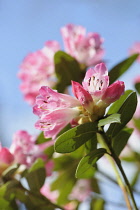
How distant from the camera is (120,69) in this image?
3.79 ft

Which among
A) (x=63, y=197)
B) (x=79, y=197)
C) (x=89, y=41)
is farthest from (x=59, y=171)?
(x=89, y=41)

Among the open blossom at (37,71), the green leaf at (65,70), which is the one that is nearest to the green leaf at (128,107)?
the green leaf at (65,70)

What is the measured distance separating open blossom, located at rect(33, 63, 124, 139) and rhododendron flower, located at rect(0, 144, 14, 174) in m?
0.25

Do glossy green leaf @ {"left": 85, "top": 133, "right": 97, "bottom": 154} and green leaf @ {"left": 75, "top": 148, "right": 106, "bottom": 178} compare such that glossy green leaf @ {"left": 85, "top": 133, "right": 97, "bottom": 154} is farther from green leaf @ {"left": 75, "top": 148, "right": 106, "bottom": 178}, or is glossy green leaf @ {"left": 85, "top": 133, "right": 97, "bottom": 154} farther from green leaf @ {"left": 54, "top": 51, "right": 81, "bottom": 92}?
green leaf @ {"left": 54, "top": 51, "right": 81, "bottom": 92}

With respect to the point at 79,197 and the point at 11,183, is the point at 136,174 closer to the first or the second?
the point at 79,197

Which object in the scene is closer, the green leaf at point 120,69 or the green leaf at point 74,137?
the green leaf at point 74,137

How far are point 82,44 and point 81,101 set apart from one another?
26.1 inches

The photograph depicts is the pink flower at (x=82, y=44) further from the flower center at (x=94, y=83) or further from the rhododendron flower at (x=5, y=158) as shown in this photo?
the flower center at (x=94, y=83)

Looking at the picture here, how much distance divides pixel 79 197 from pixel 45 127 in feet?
2.43

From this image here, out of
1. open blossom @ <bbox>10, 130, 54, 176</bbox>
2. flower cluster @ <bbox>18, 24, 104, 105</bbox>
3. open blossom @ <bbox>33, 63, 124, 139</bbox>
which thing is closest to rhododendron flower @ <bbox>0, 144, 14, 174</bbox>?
open blossom @ <bbox>10, 130, 54, 176</bbox>

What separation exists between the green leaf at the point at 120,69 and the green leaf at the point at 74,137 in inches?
14.4

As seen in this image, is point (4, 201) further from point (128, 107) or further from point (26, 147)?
point (128, 107)

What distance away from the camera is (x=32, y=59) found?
1.50 m

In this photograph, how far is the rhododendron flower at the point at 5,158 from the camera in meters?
1.08
